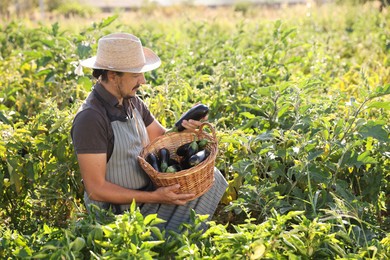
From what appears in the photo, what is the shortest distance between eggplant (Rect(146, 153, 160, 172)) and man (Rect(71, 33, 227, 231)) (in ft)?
0.17

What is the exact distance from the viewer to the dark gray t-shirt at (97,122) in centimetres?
323

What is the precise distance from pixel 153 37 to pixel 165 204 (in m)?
3.22

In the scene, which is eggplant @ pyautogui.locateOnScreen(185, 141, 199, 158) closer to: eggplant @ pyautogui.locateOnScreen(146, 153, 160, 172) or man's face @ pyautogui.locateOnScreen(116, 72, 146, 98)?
eggplant @ pyautogui.locateOnScreen(146, 153, 160, 172)

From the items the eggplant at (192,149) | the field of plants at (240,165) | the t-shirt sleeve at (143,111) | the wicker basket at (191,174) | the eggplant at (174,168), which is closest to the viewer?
the field of plants at (240,165)

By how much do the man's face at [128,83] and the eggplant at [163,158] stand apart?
0.95 feet

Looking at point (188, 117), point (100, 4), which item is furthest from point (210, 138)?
point (100, 4)

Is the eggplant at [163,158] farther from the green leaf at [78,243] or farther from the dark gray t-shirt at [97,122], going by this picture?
the green leaf at [78,243]

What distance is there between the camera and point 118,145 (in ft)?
11.0

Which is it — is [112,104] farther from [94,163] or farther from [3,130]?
[3,130]

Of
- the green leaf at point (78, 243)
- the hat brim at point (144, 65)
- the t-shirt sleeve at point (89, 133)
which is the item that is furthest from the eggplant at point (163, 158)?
the green leaf at point (78, 243)

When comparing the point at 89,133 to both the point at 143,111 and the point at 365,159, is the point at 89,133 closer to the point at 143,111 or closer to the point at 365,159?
the point at 143,111

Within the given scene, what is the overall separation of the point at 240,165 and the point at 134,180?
0.49 metres

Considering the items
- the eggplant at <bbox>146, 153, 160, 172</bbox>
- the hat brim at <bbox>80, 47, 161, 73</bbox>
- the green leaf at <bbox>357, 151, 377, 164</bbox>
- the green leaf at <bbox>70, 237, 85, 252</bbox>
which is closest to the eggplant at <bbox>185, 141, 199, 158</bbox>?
the eggplant at <bbox>146, 153, 160, 172</bbox>

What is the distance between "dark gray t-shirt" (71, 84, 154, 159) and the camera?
323cm
